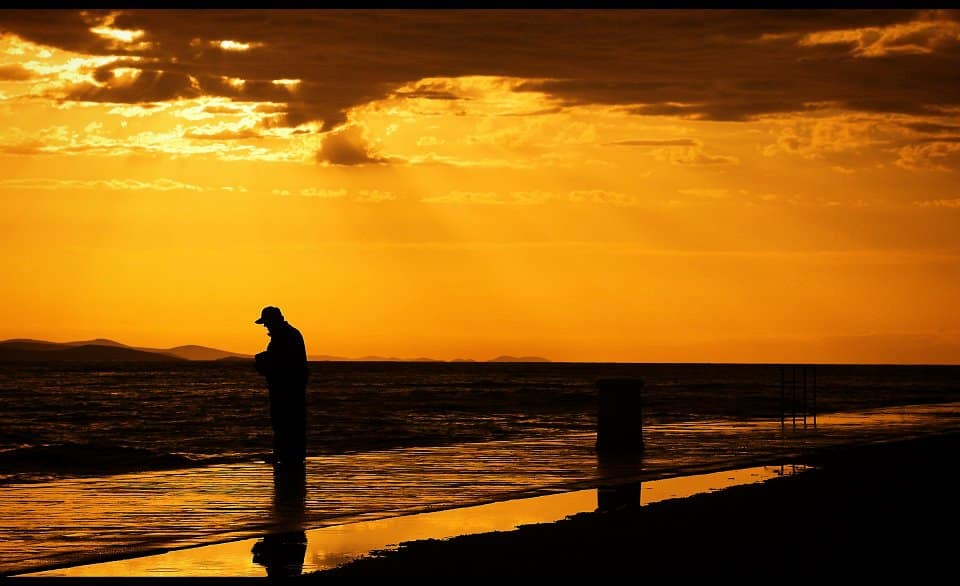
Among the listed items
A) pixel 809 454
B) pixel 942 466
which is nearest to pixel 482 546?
pixel 942 466

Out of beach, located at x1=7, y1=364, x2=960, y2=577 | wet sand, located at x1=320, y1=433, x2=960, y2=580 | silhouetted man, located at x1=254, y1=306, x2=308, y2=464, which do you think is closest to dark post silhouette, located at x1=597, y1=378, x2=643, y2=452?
beach, located at x1=7, y1=364, x2=960, y2=577

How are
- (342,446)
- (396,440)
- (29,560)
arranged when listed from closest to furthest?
1. (29,560)
2. (342,446)
3. (396,440)

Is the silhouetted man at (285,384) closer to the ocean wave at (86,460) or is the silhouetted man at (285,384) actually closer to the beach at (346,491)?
the beach at (346,491)

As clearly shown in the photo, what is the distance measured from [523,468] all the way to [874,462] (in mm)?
4278

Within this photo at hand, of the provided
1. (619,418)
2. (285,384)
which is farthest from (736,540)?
(619,418)

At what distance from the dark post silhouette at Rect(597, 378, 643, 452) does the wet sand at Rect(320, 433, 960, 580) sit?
16.9ft

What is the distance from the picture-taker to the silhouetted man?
1673cm

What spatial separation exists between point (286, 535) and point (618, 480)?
5297 mm

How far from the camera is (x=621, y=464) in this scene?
1681 centimetres

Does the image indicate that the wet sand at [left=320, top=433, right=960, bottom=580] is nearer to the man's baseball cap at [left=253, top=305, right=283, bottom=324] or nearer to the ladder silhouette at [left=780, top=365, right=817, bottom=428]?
the man's baseball cap at [left=253, top=305, right=283, bottom=324]

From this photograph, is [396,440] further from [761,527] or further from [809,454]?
[761,527]

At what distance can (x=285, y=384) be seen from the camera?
54.9ft

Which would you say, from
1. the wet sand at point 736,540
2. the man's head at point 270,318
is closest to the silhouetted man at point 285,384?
the man's head at point 270,318

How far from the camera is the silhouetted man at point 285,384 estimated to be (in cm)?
1673
